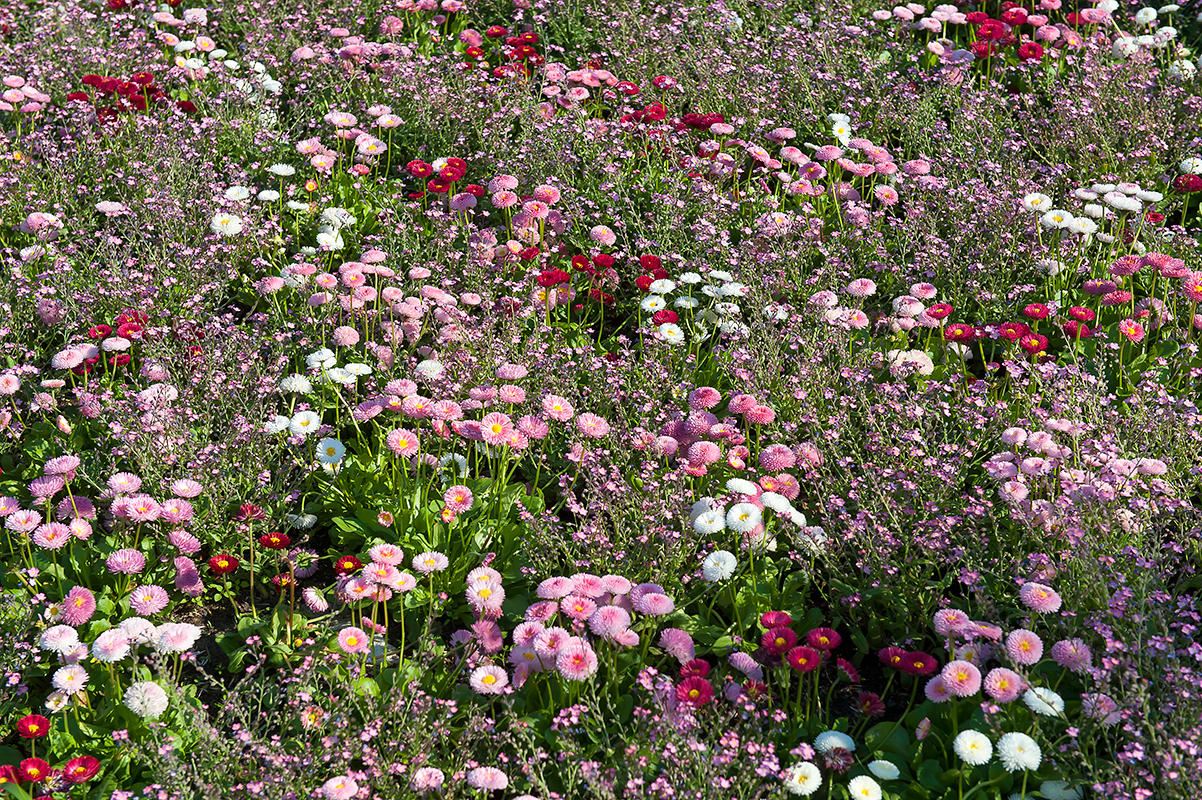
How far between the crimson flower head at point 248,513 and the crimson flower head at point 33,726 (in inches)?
33.5

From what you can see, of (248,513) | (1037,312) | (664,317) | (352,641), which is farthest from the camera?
(664,317)

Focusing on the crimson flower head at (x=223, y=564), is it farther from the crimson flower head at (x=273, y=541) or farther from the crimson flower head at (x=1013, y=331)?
the crimson flower head at (x=1013, y=331)

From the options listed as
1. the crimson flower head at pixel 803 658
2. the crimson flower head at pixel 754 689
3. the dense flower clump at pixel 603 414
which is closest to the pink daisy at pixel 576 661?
the dense flower clump at pixel 603 414

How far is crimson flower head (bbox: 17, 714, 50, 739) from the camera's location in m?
2.96

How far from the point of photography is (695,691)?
9.73ft

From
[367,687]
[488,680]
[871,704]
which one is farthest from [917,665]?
[367,687]

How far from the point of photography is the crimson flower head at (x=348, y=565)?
3.49m

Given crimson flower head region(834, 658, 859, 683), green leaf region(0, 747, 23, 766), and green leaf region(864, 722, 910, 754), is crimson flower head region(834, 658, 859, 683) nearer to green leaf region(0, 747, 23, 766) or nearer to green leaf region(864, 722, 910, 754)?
green leaf region(864, 722, 910, 754)

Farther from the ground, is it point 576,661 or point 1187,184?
point 1187,184

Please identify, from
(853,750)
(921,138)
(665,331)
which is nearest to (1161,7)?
(921,138)

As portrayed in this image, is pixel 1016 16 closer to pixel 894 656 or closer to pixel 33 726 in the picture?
pixel 894 656

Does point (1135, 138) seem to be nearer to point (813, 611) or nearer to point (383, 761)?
point (813, 611)

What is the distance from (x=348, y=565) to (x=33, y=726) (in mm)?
940

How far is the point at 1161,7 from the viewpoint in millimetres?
7164
